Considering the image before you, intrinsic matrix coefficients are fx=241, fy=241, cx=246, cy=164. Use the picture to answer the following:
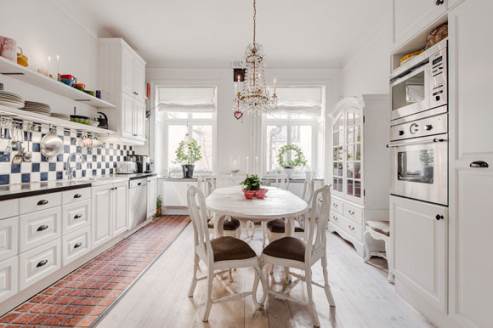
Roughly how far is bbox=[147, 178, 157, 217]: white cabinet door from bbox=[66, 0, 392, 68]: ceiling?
2330 millimetres

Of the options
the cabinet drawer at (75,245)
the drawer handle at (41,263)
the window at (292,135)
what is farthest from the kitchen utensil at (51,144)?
the window at (292,135)

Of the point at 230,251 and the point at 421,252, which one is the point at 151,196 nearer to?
the point at 230,251

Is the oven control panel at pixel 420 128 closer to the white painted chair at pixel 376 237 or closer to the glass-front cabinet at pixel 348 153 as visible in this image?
the glass-front cabinet at pixel 348 153

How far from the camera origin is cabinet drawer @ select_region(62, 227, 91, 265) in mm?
2252

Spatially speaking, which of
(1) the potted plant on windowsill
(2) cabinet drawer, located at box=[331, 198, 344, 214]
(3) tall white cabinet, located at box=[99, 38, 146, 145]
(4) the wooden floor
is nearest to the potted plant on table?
(4) the wooden floor

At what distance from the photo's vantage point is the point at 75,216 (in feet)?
7.79

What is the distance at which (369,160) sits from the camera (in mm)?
2859

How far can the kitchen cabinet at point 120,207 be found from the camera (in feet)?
10.2

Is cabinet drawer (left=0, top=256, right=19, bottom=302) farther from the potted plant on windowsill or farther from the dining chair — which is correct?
the potted plant on windowsill

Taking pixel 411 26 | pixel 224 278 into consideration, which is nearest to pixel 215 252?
pixel 224 278

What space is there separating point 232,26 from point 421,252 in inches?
136

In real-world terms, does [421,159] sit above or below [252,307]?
above

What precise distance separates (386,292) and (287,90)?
3.85 m

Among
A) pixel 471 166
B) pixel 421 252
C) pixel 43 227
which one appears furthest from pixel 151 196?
pixel 471 166
